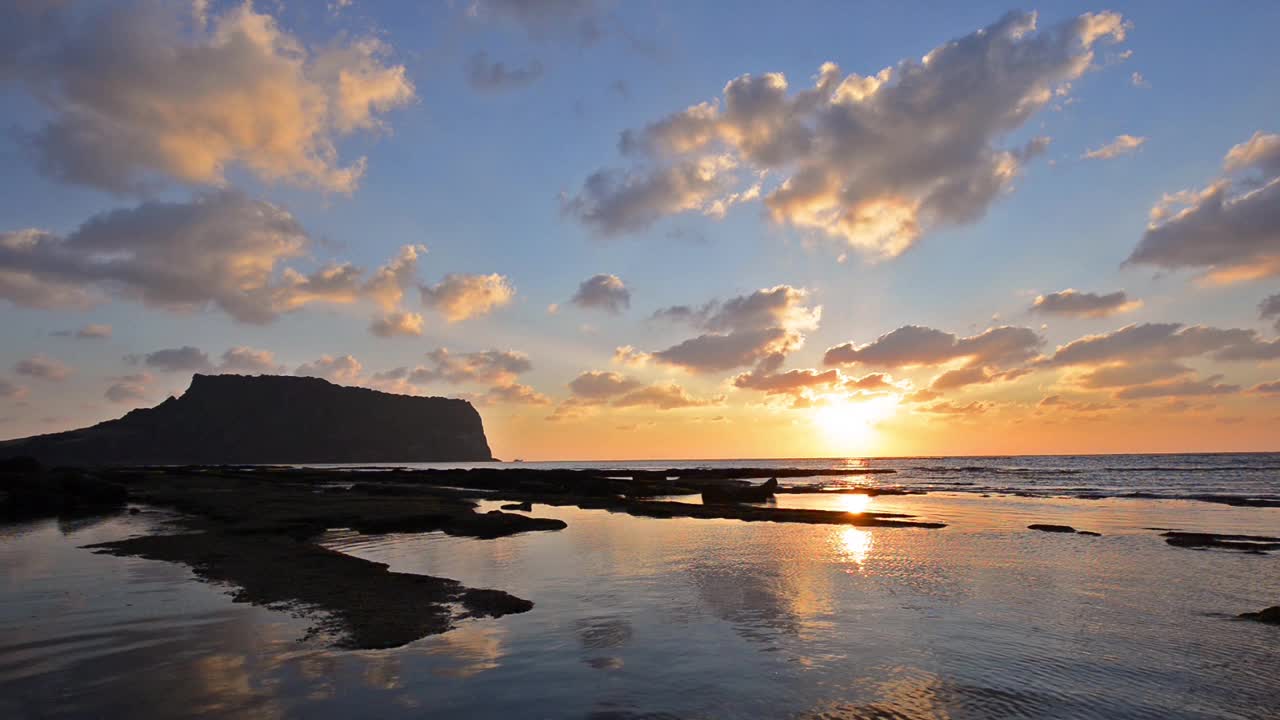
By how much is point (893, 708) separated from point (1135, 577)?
52.1ft

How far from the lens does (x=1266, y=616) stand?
15.4m

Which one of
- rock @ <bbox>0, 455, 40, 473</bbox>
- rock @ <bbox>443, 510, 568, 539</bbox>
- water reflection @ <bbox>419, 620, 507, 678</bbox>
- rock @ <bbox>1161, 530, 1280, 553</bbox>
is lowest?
rock @ <bbox>1161, 530, 1280, 553</bbox>

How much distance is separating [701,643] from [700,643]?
0.07ft

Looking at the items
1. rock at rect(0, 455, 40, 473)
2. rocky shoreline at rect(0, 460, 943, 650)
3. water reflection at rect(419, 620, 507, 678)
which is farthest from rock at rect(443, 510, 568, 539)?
rock at rect(0, 455, 40, 473)

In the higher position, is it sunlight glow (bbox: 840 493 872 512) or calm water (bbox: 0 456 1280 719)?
calm water (bbox: 0 456 1280 719)

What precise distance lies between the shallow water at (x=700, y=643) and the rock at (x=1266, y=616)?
70cm

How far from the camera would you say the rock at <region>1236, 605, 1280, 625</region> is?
49.8 ft

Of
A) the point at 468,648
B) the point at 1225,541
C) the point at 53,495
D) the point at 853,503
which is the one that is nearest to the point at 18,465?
the point at 53,495

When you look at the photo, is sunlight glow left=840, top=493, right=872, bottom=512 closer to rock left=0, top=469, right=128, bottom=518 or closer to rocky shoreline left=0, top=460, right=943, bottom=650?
rocky shoreline left=0, top=460, right=943, bottom=650

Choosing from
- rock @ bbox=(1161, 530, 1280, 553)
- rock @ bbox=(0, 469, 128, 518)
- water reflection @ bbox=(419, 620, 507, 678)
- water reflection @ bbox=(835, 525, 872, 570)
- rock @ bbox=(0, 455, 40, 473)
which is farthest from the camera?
rock @ bbox=(0, 455, 40, 473)

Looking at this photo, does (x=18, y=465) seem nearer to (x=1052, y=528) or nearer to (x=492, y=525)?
(x=492, y=525)

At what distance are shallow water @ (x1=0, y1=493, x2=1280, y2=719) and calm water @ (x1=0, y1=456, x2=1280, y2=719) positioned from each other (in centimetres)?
6

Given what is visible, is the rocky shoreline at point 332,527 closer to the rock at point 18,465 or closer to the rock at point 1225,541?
the rock at point 18,465

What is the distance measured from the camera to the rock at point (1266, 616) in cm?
1516
